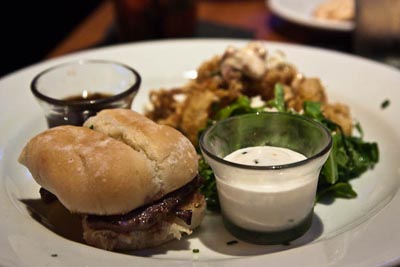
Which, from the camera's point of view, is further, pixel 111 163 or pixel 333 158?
pixel 333 158

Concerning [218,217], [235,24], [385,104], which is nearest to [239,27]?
[235,24]

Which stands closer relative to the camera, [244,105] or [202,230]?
[202,230]

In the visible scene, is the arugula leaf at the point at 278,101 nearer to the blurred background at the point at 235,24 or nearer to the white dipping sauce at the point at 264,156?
the white dipping sauce at the point at 264,156

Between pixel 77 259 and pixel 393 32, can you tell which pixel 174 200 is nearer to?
pixel 77 259

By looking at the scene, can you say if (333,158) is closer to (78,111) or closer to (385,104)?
(385,104)

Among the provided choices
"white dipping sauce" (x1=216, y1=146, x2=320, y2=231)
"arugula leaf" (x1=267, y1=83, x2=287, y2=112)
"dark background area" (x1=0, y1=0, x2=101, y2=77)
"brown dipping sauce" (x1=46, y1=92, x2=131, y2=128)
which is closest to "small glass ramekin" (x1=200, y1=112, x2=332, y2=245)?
"white dipping sauce" (x1=216, y1=146, x2=320, y2=231)

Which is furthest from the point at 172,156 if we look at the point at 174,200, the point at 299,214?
the point at 299,214
